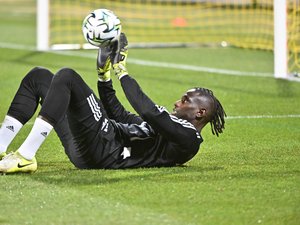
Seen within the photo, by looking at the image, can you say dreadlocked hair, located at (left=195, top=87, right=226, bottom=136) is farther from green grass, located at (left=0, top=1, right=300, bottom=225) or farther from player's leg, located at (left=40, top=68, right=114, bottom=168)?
player's leg, located at (left=40, top=68, right=114, bottom=168)

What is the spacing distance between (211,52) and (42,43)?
278 cm

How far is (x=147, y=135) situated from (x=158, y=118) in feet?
1.12

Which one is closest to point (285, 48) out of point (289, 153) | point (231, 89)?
point (231, 89)

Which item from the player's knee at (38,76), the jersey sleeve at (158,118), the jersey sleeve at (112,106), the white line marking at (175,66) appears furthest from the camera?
the white line marking at (175,66)

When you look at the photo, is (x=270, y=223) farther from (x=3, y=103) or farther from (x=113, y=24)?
(x=3, y=103)

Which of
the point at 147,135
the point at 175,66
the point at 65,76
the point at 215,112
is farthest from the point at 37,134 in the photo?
the point at 175,66

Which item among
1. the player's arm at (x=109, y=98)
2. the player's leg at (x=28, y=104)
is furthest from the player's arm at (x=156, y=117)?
the player's leg at (x=28, y=104)

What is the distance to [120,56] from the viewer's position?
273 inches

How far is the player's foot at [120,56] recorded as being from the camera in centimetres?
686

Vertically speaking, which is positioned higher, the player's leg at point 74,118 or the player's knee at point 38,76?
the player's knee at point 38,76

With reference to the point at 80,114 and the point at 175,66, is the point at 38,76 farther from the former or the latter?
the point at 175,66

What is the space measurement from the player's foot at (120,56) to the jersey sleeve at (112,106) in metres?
0.42

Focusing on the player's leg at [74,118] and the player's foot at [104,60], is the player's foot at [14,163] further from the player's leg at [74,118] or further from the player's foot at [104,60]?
the player's foot at [104,60]

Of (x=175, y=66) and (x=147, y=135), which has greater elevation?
(x=147, y=135)
